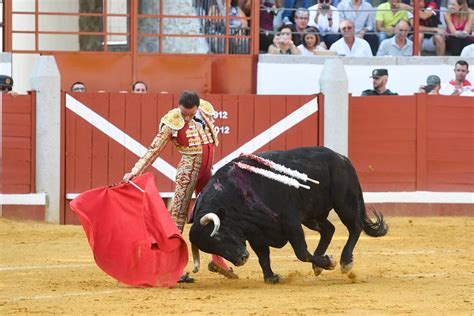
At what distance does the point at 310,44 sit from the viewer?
1520 centimetres

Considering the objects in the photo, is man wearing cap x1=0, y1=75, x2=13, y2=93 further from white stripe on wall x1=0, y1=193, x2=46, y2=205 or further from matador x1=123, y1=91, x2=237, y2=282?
matador x1=123, y1=91, x2=237, y2=282

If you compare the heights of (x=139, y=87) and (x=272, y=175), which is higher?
(x=139, y=87)

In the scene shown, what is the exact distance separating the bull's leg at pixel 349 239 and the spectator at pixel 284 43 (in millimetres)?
5779

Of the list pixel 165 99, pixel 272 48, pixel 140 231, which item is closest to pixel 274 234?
pixel 140 231

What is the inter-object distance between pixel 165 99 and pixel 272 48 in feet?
6.49

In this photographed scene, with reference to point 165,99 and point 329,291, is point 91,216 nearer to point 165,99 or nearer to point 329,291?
point 329,291

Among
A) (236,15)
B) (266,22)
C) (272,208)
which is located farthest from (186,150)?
(266,22)

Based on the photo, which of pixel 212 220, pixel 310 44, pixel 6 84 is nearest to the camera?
pixel 212 220

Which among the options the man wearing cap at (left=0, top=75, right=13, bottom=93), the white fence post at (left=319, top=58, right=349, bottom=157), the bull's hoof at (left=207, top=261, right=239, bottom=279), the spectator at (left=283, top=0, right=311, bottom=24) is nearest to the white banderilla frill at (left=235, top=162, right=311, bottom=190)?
the bull's hoof at (left=207, top=261, right=239, bottom=279)

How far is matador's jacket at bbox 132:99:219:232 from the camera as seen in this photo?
915cm

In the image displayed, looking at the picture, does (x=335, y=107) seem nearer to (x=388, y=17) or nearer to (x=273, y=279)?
(x=388, y=17)

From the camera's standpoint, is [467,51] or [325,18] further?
[467,51]

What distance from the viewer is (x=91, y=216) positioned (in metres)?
9.09

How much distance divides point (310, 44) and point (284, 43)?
12.1 inches
